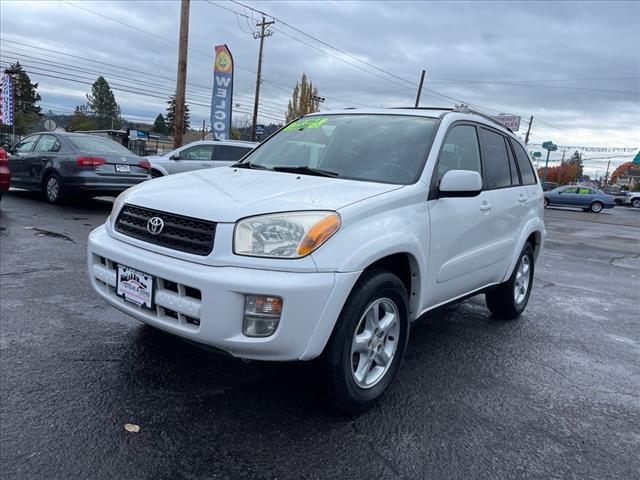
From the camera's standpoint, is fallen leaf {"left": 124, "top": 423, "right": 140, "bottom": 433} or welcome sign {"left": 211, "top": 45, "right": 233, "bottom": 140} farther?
welcome sign {"left": 211, "top": 45, "right": 233, "bottom": 140}

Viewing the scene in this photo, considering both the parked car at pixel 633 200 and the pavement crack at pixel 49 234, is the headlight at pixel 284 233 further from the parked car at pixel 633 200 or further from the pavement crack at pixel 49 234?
the parked car at pixel 633 200

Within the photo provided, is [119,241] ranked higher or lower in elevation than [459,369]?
higher

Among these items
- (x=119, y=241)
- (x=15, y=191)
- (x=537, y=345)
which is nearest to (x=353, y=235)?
(x=119, y=241)

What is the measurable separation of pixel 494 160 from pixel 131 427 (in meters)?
3.45

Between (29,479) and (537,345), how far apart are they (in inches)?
147

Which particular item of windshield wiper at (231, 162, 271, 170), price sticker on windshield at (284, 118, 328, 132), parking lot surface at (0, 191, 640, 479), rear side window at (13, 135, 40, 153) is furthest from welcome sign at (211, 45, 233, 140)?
windshield wiper at (231, 162, 271, 170)

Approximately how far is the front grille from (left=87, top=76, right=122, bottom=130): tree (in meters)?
104

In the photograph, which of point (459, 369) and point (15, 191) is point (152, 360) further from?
point (15, 191)

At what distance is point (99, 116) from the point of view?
3888 inches

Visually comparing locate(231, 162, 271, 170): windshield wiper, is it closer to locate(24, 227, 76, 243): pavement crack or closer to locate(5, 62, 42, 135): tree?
locate(24, 227, 76, 243): pavement crack

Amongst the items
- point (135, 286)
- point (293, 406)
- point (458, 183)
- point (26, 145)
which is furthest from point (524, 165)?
point (26, 145)

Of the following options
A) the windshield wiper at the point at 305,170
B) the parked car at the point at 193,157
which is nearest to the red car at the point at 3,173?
the parked car at the point at 193,157

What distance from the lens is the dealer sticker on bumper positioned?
2.69 metres

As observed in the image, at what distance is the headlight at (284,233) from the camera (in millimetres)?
2506
